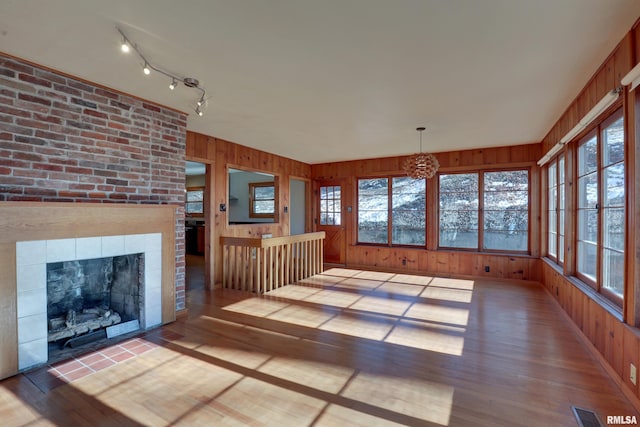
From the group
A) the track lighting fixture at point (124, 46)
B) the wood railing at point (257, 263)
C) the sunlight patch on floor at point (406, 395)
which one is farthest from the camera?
the wood railing at point (257, 263)

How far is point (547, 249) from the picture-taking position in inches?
206

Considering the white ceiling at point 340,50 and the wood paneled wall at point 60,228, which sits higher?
the white ceiling at point 340,50

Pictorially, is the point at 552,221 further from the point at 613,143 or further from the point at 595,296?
the point at 613,143

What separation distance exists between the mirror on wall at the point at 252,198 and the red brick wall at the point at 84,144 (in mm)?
4485

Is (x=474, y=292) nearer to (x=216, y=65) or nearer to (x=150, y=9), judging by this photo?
(x=216, y=65)

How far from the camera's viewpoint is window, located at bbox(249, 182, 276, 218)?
8352mm

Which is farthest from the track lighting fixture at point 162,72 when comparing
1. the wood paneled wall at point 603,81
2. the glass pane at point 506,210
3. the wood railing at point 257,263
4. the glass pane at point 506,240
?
the glass pane at point 506,240

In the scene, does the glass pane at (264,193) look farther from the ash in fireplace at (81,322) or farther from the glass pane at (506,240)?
the ash in fireplace at (81,322)

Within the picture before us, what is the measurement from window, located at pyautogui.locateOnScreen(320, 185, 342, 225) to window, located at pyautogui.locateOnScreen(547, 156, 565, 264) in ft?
13.3

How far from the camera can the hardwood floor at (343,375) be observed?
1923mm

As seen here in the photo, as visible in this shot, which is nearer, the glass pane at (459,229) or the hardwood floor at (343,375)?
the hardwood floor at (343,375)

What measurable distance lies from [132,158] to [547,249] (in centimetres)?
627

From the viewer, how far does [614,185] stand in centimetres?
257

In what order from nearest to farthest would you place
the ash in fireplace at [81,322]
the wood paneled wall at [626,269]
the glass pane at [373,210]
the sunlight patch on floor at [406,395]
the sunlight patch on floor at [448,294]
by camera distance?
the sunlight patch on floor at [406,395]
the wood paneled wall at [626,269]
the ash in fireplace at [81,322]
the sunlight patch on floor at [448,294]
the glass pane at [373,210]
